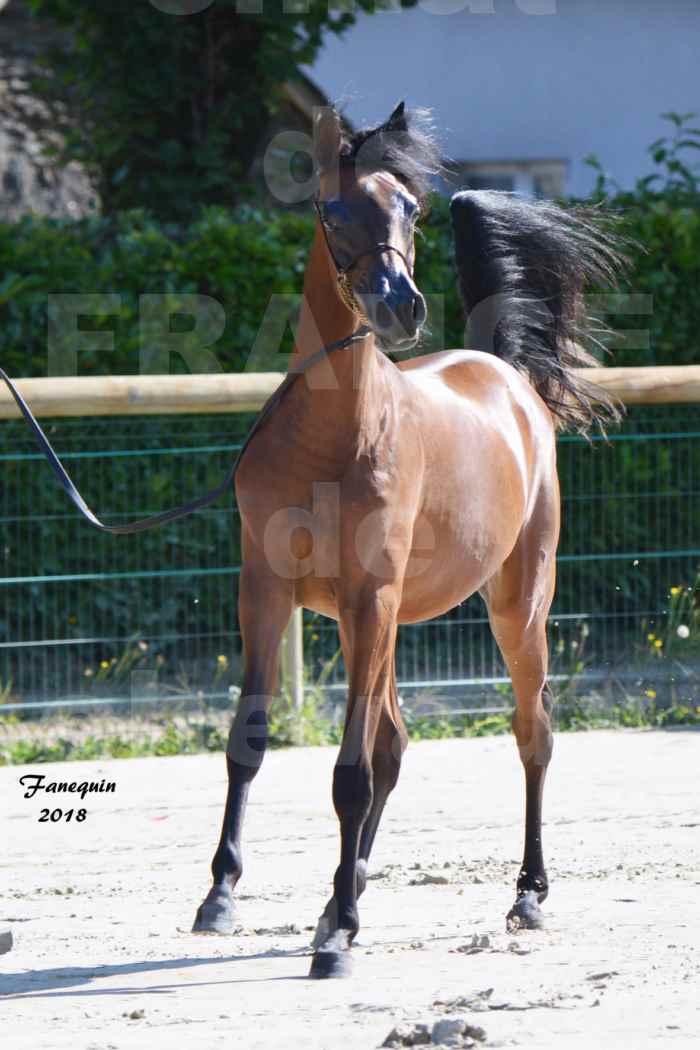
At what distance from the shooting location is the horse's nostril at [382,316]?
351 centimetres

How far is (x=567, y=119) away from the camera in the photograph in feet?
41.6

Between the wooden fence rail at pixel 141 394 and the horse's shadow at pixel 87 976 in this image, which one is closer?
the horse's shadow at pixel 87 976

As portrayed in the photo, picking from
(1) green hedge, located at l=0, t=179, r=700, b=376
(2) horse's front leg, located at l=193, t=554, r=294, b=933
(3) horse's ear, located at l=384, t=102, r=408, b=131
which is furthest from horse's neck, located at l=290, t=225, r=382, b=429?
(1) green hedge, located at l=0, t=179, r=700, b=376

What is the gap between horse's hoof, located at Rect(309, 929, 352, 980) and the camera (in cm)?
360

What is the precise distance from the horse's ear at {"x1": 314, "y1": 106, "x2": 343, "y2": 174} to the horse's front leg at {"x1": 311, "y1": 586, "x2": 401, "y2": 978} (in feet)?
3.48

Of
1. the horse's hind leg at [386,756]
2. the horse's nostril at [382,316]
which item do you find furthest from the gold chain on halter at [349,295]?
the horse's hind leg at [386,756]

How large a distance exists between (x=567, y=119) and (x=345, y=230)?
9.61 meters

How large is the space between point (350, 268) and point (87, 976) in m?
1.84

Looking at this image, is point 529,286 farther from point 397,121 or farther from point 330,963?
point 330,963

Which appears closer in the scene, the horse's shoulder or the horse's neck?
the horse's neck

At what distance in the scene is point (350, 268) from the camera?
364cm

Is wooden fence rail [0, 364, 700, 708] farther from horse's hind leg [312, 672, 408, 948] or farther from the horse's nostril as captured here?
the horse's nostril

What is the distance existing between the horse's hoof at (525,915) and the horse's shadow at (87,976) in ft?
1.88

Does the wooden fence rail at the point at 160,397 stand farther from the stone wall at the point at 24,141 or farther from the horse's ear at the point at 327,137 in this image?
the stone wall at the point at 24,141
